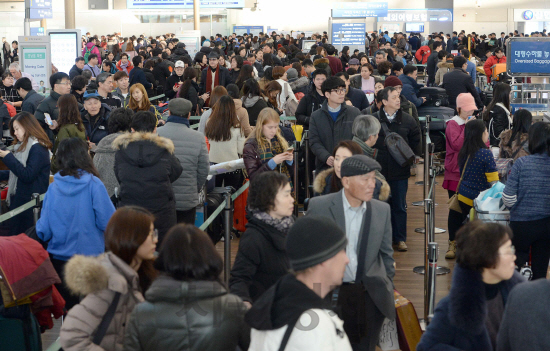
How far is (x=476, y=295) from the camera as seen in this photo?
2.45 metres

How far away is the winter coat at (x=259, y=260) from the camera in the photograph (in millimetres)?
3010

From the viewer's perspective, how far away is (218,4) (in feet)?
107

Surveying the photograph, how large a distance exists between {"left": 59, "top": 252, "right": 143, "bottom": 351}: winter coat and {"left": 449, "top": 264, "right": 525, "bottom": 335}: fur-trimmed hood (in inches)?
48.1

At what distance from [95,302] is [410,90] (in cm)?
797

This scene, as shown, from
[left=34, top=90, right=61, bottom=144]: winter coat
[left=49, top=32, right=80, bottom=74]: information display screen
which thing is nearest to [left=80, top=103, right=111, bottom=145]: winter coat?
[left=34, top=90, right=61, bottom=144]: winter coat

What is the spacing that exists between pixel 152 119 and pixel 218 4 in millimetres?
29129

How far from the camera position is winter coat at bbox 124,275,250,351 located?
87.6 inches

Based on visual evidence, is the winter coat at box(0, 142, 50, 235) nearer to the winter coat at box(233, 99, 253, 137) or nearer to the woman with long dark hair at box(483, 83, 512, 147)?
the winter coat at box(233, 99, 253, 137)

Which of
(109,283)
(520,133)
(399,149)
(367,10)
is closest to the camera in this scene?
(109,283)

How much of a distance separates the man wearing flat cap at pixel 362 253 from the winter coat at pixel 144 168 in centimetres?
158

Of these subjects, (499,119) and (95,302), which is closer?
(95,302)

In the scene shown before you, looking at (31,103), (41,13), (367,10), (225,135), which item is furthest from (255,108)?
(367,10)

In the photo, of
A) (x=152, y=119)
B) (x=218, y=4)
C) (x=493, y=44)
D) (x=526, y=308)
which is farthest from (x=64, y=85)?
(x=218, y=4)

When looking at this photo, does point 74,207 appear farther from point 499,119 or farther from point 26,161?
point 499,119
